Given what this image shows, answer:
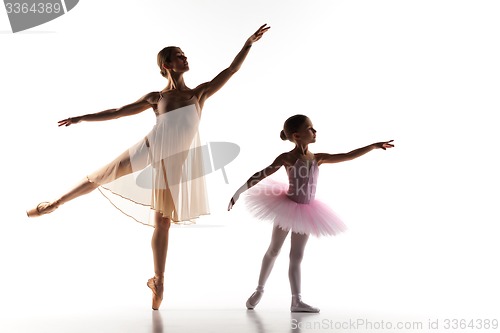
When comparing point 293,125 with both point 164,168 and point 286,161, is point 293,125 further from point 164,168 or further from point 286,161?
point 164,168

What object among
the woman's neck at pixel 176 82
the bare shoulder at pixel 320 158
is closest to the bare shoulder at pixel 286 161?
the bare shoulder at pixel 320 158

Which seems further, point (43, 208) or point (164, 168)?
point (43, 208)

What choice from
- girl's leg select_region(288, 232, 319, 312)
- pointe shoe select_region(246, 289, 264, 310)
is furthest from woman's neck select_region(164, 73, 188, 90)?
pointe shoe select_region(246, 289, 264, 310)

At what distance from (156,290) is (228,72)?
1009mm

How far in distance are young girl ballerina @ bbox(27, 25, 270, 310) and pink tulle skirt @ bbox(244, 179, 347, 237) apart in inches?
9.3

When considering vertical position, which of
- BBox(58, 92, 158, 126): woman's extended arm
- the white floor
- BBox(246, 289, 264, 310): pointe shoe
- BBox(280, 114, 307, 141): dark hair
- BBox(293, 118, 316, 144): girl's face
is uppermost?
BBox(58, 92, 158, 126): woman's extended arm

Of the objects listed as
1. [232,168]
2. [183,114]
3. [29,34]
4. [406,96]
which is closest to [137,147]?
[183,114]

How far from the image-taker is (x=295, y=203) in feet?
10.4

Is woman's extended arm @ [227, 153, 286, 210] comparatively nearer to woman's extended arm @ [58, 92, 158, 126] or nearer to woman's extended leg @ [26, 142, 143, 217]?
woman's extended leg @ [26, 142, 143, 217]

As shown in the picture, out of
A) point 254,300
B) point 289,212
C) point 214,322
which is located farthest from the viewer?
point 254,300

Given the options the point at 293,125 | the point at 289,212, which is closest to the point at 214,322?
the point at 289,212

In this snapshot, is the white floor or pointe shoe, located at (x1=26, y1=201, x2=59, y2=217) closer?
the white floor

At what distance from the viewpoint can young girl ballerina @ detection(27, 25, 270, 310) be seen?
3164 millimetres

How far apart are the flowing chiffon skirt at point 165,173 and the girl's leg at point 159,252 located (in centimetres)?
4
